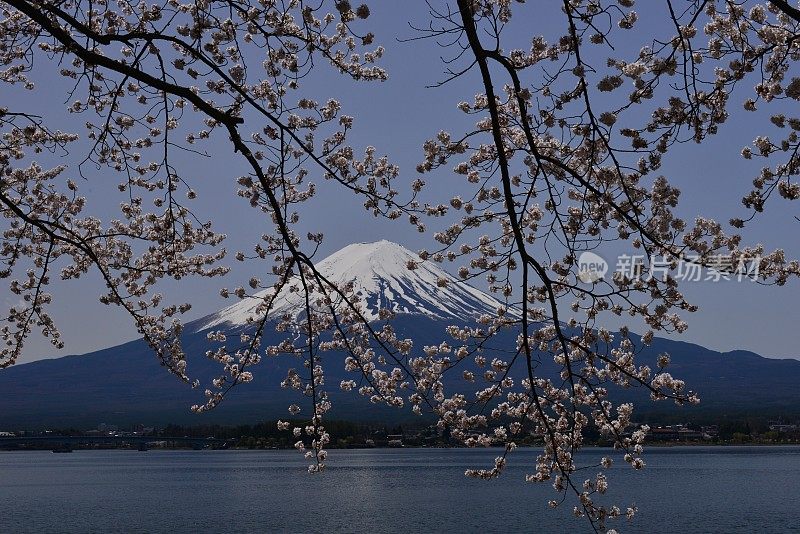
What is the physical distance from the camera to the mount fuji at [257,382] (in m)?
125

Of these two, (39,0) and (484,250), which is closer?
(39,0)

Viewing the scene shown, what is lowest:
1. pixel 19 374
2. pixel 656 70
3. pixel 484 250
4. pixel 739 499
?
pixel 739 499

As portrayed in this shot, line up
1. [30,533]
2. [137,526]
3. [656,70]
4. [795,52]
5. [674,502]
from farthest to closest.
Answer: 1. [674,502]
2. [137,526]
3. [30,533]
4. [795,52]
5. [656,70]

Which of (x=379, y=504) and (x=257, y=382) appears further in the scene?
(x=257, y=382)

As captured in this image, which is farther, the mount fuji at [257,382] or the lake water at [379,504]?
the mount fuji at [257,382]

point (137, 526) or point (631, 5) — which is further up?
point (631, 5)

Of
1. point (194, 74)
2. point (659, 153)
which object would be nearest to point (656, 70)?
point (659, 153)

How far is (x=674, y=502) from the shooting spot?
129 ft

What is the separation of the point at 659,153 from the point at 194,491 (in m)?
50.7

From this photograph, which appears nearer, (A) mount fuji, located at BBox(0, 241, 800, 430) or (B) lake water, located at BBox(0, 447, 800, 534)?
(B) lake water, located at BBox(0, 447, 800, 534)

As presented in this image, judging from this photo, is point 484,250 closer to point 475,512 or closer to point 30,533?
point 30,533

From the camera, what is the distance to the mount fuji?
12481cm

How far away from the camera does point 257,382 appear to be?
161m

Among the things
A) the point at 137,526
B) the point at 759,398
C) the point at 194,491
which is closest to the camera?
the point at 137,526
